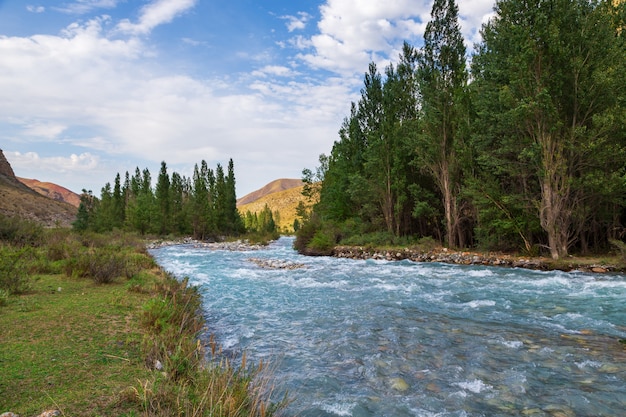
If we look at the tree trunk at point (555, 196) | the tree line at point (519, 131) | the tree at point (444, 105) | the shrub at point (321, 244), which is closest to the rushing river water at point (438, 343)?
the tree trunk at point (555, 196)

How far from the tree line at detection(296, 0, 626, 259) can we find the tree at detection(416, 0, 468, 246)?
2.9 inches

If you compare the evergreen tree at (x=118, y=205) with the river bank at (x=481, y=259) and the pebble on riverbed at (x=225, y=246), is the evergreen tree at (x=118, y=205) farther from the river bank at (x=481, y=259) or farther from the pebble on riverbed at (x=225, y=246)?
the river bank at (x=481, y=259)

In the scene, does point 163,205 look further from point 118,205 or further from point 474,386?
point 474,386

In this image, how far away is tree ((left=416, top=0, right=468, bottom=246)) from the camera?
1000 inches

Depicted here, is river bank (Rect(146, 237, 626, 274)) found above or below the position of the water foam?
above

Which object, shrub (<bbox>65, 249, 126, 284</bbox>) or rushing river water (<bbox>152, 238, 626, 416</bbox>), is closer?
rushing river water (<bbox>152, 238, 626, 416</bbox>)

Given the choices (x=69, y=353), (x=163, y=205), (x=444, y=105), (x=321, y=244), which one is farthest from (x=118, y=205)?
(x=69, y=353)

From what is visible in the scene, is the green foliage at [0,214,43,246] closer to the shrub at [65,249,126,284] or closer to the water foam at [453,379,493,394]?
the shrub at [65,249,126,284]

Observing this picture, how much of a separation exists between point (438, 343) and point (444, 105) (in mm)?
22573

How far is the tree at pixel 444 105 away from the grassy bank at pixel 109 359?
21.2m

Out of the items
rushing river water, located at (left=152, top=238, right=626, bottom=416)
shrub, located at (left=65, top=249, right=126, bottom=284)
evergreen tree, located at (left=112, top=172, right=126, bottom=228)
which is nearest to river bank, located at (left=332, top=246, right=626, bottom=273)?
rushing river water, located at (left=152, top=238, right=626, bottom=416)

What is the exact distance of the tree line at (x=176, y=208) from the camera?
63.5 metres

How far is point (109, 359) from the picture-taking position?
467 centimetres

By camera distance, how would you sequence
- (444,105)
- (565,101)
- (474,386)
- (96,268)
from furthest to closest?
(444,105), (565,101), (96,268), (474,386)
